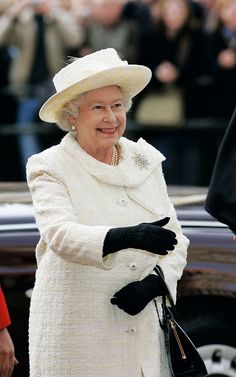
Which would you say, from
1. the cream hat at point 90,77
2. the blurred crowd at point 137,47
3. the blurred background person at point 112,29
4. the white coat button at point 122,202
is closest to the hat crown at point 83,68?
the cream hat at point 90,77

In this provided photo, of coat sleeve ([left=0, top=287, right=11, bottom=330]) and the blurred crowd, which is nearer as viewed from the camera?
coat sleeve ([left=0, top=287, right=11, bottom=330])

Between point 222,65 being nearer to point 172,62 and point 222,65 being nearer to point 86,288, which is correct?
point 172,62

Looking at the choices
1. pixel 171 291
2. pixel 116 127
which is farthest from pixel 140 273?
pixel 116 127

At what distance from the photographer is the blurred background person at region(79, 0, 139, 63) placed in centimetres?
1296

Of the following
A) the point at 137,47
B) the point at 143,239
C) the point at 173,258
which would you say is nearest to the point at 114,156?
the point at 173,258

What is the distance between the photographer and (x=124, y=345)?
184 inches

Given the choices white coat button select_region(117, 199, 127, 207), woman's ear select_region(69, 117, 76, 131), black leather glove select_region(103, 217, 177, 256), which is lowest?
white coat button select_region(117, 199, 127, 207)

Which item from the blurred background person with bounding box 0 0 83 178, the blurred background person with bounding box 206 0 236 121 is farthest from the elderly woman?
the blurred background person with bounding box 0 0 83 178

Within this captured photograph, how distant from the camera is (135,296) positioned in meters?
4.53

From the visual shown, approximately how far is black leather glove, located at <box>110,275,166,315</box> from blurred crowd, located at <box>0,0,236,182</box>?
7.46 metres

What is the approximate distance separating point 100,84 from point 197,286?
63.4 inches

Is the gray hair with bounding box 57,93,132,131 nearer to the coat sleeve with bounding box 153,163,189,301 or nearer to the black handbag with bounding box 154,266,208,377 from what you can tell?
the coat sleeve with bounding box 153,163,189,301

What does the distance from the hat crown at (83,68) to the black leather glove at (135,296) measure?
0.79 metres

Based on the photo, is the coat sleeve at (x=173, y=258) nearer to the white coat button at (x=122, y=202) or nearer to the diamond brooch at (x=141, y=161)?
the diamond brooch at (x=141, y=161)
